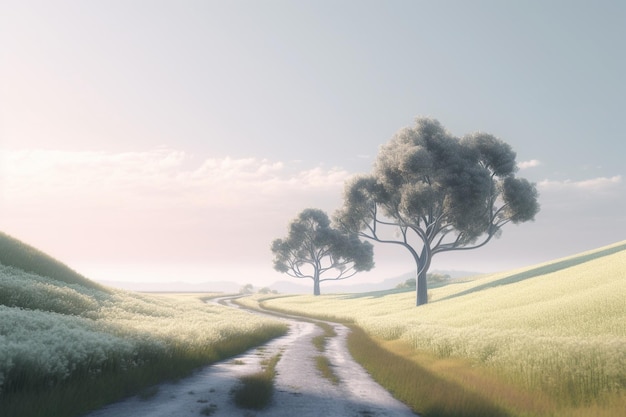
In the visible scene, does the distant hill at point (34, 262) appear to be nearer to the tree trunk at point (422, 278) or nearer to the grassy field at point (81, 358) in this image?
the grassy field at point (81, 358)

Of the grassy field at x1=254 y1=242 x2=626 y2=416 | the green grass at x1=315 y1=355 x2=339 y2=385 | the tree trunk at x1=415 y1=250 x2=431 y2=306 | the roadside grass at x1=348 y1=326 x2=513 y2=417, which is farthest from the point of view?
the tree trunk at x1=415 y1=250 x2=431 y2=306

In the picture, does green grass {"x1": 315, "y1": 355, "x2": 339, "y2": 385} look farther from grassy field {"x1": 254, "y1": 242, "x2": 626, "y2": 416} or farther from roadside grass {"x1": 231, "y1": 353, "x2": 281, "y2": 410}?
grassy field {"x1": 254, "y1": 242, "x2": 626, "y2": 416}

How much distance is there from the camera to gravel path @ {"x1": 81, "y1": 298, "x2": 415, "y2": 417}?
10.3 m

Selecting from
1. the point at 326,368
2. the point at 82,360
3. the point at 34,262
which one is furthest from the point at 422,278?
the point at 82,360

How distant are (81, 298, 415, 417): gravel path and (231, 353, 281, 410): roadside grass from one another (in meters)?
0.17

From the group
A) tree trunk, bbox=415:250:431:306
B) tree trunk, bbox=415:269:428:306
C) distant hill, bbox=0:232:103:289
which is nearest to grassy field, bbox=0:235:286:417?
distant hill, bbox=0:232:103:289

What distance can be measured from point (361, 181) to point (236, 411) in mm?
45629

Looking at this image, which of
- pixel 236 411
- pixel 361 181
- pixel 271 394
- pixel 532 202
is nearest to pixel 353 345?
pixel 271 394

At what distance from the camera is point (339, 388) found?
1355 centimetres

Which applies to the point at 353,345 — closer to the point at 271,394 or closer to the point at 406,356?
the point at 406,356

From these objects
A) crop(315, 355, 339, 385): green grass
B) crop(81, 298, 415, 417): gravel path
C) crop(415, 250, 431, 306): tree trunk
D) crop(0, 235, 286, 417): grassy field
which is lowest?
crop(315, 355, 339, 385): green grass

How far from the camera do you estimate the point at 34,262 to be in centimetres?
4247

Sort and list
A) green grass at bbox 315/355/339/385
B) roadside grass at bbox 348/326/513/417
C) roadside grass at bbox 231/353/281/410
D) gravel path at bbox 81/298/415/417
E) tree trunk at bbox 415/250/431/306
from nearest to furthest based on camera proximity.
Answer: gravel path at bbox 81/298/415/417
roadside grass at bbox 231/353/281/410
roadside grass at bbox 348/326/513/417
green grass at bbox 315/355/339/385
tree trunk at bbox 415/250/431/306

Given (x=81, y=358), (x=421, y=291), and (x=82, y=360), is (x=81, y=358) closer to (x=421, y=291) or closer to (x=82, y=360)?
(x=82, y=360)
